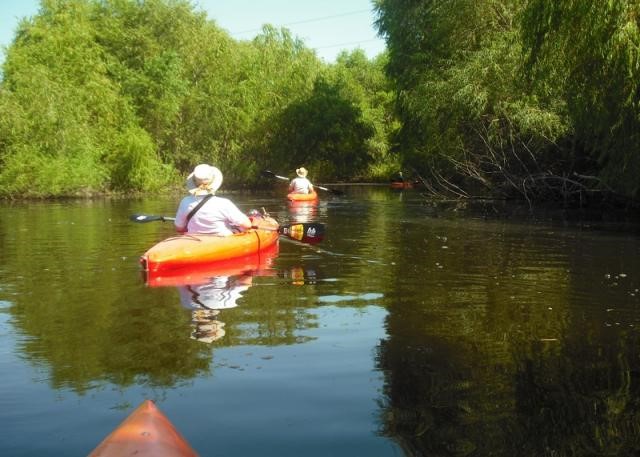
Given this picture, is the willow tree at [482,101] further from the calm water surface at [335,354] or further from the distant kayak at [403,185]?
the distant kayak at [403,185]

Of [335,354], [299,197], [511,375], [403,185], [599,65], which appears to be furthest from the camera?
[403,185]

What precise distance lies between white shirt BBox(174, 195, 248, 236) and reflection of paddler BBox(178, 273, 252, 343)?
0.91m

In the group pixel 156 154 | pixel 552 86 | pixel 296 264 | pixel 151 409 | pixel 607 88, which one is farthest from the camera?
pixel 156 154

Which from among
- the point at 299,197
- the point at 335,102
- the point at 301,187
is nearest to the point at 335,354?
the point at 299,197

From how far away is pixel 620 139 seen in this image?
513 inches

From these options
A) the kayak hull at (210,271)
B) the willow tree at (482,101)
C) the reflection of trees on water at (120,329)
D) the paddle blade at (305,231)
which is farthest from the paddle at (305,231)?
the willow tree at (482,101)

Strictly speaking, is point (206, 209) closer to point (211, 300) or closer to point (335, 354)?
point (211, 300)

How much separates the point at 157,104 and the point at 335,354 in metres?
31.8

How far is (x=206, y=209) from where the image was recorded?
9.19 m

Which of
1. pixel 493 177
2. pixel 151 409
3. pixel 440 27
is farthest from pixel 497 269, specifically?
pixel 440 27

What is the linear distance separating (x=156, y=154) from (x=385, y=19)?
13.2 m

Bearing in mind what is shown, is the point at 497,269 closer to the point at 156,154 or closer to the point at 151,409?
the point at 151,409

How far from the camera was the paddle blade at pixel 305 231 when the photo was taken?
11.7m

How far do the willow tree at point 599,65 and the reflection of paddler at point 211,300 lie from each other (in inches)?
276
